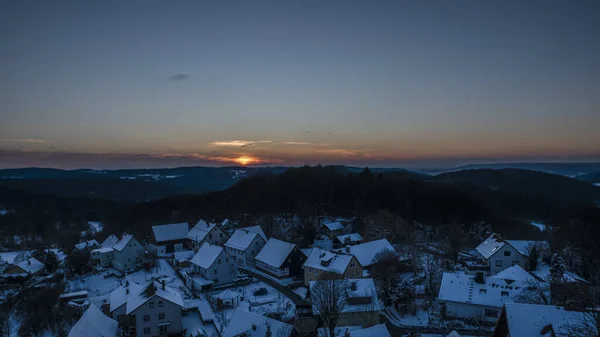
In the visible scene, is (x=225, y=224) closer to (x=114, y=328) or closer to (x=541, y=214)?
(x=114, y=328)

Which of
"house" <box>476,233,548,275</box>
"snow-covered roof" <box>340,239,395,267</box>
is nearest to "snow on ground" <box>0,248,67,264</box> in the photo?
"snow-covered roof" <box>340,239,395,267</box>

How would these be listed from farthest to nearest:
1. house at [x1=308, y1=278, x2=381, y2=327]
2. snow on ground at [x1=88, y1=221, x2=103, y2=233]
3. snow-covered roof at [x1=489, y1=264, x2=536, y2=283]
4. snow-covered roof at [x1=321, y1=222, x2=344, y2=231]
A: snow on ground at [x1=88, y1=221, x2=103, y2=233], snow-covered roof at [x1=321, y1=222, x2=344, y2=231], snow-covered roof at [x1=489, y1=264, x2=536, y2=283], house at [x1=308, y1=278, x2=381, y2=327]

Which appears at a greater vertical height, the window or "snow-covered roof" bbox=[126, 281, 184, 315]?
"snow-covered roof" bbox=[126, 281, 184, 315]

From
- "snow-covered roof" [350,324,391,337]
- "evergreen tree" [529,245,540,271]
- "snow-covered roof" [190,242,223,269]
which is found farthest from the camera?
"evergreen tree" [529,245,540,271]

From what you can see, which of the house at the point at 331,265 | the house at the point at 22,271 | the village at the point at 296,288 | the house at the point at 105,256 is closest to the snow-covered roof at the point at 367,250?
the village at the point at 296,288

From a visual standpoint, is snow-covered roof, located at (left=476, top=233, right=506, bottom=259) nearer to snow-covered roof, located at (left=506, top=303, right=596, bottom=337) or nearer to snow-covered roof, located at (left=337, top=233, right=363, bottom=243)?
snow-covered roof, located at (left=337, top=233, right=363, bottom=243)

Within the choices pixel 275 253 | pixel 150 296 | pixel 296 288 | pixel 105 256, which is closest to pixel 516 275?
pixel 296 288

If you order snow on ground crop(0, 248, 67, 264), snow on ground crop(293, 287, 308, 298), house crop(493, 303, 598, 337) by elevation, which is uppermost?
house crop(493, 303, 598, 337)
